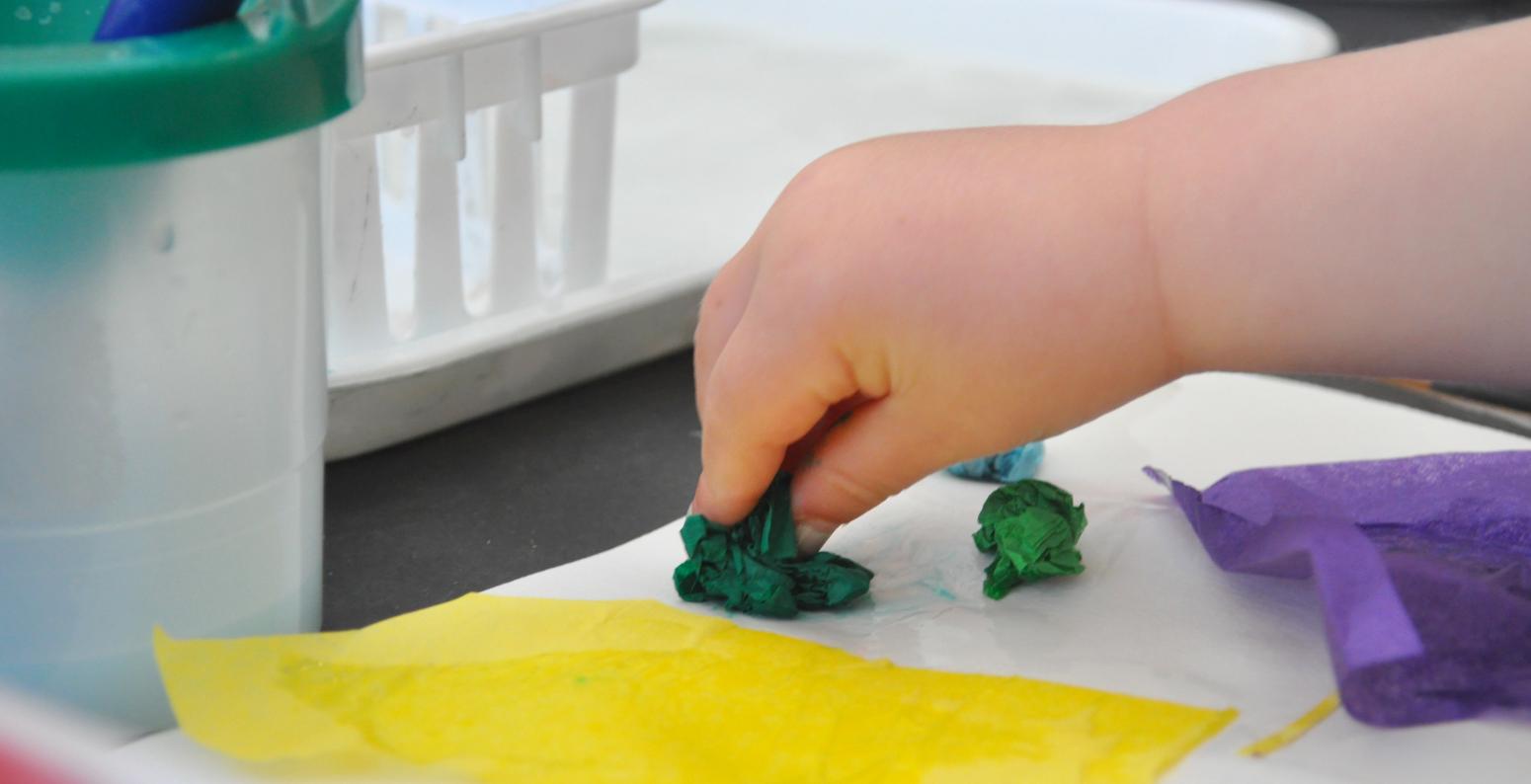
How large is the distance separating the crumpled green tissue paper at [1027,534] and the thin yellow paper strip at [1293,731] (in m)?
0.10

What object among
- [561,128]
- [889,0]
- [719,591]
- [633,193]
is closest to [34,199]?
[719,591]

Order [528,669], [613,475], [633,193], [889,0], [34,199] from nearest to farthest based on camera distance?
[34,199] < [528,669] < [613,475] < [633,193] < [889,0]

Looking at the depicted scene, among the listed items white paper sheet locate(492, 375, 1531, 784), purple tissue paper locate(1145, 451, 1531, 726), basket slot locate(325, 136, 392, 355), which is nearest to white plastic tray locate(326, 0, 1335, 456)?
basket slot locate(325, 136, 392, 355)

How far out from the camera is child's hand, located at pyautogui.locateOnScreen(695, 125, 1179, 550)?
425 mm

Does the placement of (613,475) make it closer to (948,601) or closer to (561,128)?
(948,601)

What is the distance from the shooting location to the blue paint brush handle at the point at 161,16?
13.5 inches

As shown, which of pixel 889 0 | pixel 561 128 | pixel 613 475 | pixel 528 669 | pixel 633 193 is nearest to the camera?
pixel 528 669

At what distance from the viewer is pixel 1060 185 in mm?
430

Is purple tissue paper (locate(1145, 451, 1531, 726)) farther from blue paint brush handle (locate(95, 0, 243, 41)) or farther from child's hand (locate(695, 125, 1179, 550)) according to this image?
blue paint brush handle (locate(95, 0, 243, 41))

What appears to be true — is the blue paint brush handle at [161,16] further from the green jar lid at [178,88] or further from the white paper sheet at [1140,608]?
the white paper sheet at [1140,608]

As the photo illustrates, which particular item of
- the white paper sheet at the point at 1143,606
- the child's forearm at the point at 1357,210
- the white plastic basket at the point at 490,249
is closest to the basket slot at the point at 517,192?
the white plastic basket at the point at 490,249

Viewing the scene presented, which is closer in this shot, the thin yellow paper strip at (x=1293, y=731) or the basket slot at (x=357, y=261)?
the thin yellow paper strip at (x=1293, y=731)

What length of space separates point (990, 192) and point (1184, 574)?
164 millimetres

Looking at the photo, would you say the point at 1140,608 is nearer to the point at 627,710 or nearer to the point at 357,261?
the point at 627,710
